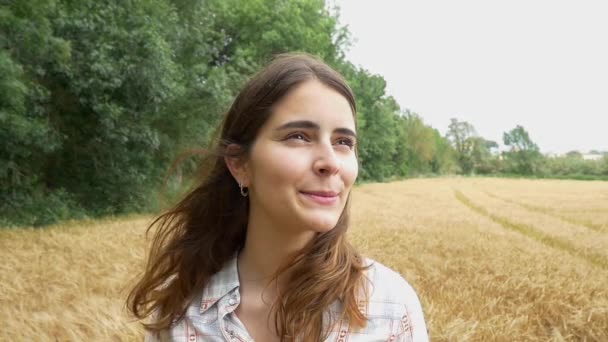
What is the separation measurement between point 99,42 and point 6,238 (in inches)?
203

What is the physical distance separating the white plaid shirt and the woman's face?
9.7 inches

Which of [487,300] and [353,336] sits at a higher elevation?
[353,336]

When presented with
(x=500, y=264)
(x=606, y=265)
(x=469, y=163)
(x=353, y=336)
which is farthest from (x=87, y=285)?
(x=469, y=163)

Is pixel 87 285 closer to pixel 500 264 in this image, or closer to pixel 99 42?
pixel 500 264

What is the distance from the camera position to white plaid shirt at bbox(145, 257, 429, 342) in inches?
55.5

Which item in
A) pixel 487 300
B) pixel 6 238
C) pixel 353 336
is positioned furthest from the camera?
pixel 6 238

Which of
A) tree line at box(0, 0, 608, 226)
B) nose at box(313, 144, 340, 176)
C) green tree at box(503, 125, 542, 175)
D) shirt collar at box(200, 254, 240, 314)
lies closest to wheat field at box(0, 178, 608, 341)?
shirt collar at box(200, 254, 240, 314)

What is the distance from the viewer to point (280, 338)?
1.53 m

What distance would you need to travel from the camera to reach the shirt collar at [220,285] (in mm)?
1589

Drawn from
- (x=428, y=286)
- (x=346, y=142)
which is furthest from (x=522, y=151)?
(x=346, y=142)

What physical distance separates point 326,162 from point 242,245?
2.01 ft

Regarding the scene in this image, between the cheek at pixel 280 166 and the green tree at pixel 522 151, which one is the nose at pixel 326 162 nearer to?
the cheek at pixel 280 166

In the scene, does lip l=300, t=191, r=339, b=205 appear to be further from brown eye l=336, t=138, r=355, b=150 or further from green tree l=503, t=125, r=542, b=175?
green tree l=503, t=125, r=542, b=175

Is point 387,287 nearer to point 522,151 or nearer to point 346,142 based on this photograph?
point 346,142
